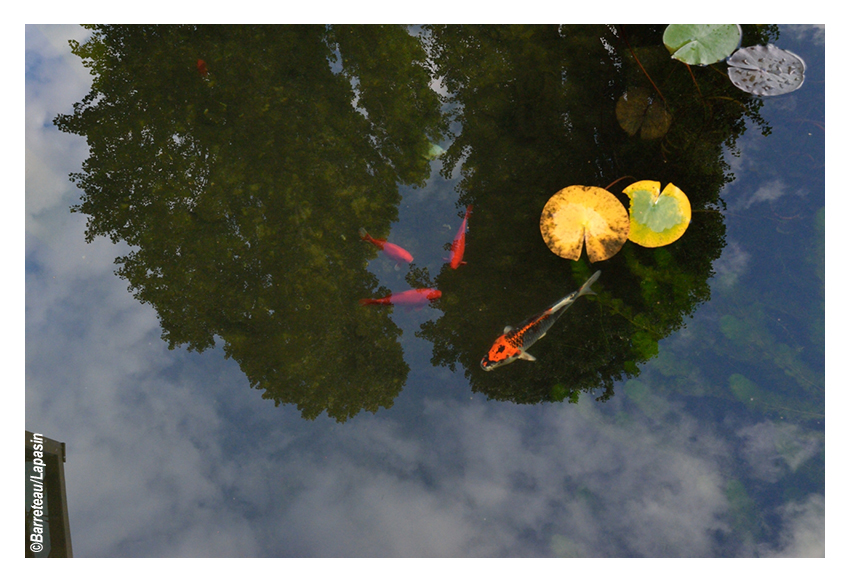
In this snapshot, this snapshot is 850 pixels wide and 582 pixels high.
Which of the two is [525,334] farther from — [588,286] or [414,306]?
[414,306]

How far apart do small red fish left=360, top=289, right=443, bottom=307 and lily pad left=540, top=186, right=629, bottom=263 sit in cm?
90

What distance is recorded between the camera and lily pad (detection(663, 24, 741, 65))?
2816mm

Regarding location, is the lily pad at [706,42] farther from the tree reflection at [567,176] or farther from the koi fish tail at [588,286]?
the koi fish tail at [588,286]

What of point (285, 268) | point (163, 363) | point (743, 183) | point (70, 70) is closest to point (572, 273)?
point (743, 183)

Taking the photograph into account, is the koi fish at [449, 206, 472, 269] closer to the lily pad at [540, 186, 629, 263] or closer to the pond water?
the pond water

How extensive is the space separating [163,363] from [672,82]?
4279 millimetres

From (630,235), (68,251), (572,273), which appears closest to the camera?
(630,235)

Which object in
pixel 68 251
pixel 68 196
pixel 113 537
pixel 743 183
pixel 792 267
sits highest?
pixel 68 196

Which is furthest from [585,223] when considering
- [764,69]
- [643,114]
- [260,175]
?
[260,175]

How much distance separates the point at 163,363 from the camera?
324 cm

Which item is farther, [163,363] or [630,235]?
[163,363]

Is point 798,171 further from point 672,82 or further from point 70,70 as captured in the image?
point 70,70

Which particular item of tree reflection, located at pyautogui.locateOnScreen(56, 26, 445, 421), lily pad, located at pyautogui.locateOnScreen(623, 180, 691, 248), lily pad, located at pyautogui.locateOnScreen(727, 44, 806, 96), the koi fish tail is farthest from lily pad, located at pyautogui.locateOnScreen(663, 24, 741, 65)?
tree reflection, located at pyautogui.locateOnScreen(56, 26, 445, 421)

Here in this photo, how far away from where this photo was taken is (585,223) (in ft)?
9.11
